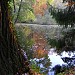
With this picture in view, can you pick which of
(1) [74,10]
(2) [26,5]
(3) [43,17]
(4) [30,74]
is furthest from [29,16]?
(4) [30,74]

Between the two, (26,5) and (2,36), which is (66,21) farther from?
(26,5)

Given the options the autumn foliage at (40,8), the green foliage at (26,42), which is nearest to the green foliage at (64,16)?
the green foliage at (26,42)

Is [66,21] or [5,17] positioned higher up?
[5,17]

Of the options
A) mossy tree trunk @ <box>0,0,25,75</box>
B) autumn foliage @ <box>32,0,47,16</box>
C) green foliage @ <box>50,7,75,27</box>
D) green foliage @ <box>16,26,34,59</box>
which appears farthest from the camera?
autumn foliage @ <box>32,0,47,16</box>

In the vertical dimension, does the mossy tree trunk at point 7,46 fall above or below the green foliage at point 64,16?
above

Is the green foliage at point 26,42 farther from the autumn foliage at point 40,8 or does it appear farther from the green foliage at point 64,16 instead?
the autumn foliage at point 40,8

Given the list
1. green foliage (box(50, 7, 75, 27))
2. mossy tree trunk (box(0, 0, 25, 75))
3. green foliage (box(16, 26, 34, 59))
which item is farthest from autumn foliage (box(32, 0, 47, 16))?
mossy tree trunk (box(0, 0, 25, 75))

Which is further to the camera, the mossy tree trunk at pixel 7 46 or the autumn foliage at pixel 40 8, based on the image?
the autumn foliage at pixel 40 8

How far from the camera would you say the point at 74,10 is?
50.3 ft

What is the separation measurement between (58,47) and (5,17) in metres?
11.0

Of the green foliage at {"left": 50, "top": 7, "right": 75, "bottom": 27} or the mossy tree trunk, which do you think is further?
the green foliage at {"left": 50, "top": 7, "right": 75, "bottom": 27}

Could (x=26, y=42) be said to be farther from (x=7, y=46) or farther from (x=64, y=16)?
Answer: (x=7, y=46)

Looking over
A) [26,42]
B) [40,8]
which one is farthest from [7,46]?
[40,8]

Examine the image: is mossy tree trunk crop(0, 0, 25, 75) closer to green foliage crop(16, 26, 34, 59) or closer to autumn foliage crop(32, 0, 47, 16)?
green foliage crop(16, 26, 34, 59)
